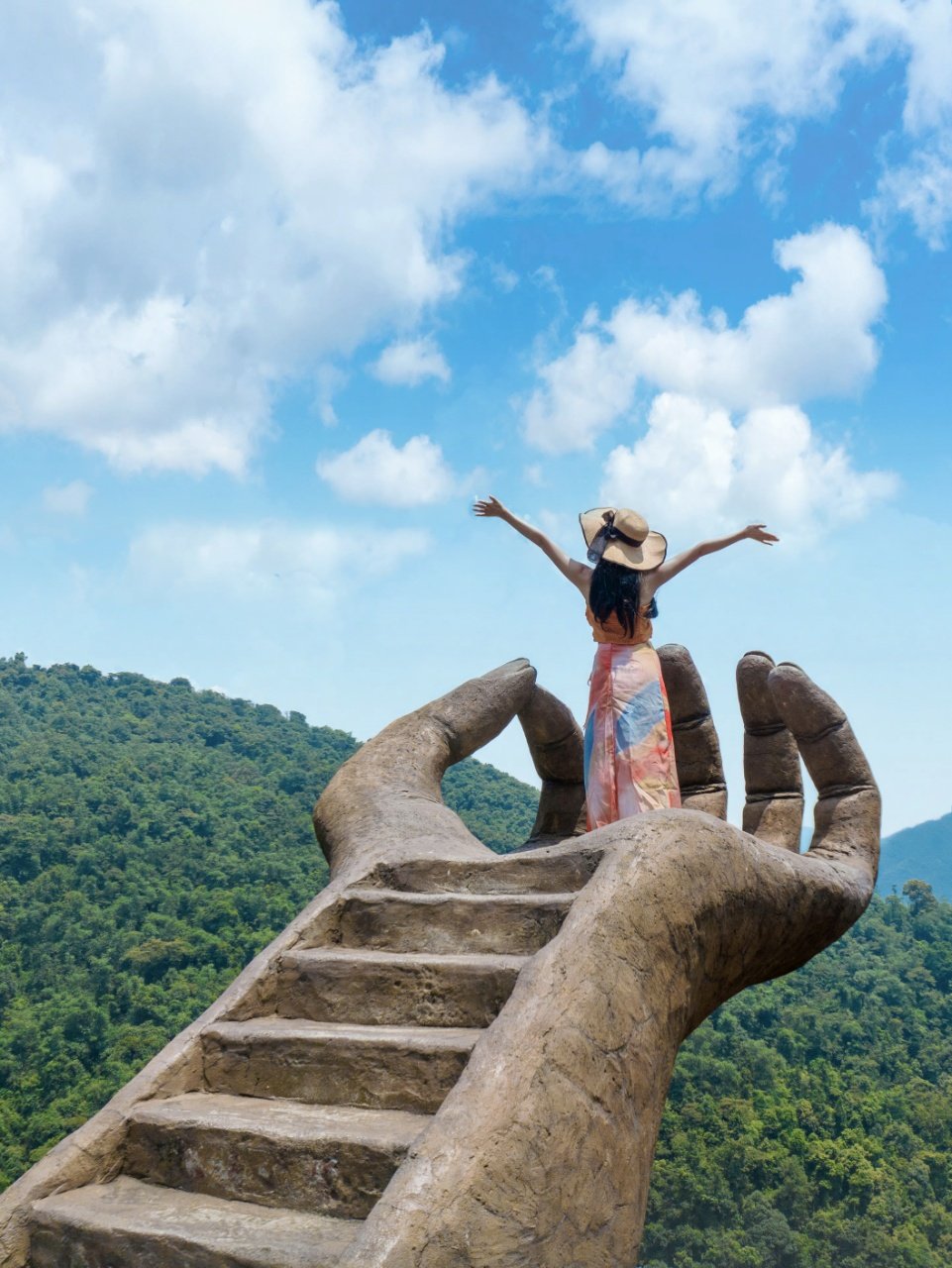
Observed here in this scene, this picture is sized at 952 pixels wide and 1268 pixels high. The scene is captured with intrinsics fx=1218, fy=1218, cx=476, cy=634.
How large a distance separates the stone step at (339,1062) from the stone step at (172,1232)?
43 centimetres

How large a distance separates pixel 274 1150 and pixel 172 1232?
1.21 ft

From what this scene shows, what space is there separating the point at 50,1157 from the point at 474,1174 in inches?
58.9

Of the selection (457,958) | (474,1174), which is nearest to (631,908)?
(457,958)

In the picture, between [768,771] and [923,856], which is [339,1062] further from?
[923,856]

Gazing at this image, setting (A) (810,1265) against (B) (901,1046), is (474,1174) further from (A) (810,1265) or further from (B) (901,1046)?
(B) (901,1046)

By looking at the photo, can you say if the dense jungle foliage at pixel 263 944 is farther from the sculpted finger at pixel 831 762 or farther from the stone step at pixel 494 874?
the stone step at pixel 494 874

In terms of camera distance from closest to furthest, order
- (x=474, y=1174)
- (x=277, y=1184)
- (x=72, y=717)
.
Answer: (x=474, y=1174) → (x=277, y=1184) → (x=72, y=717)

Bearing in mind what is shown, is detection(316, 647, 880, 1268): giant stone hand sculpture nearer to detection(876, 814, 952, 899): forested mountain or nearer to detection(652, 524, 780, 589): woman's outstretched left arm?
detection(652, 524, 780, 589): woman's outstretched left arm

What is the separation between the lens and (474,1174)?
3014 millimetres

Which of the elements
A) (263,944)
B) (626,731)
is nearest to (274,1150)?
(626,731)

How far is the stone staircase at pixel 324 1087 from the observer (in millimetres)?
3326

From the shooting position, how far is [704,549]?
6234mm

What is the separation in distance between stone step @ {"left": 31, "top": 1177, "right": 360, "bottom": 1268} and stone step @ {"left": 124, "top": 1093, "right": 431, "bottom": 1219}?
0.16 ft

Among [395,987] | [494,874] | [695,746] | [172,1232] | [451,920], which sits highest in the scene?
[695,746]
